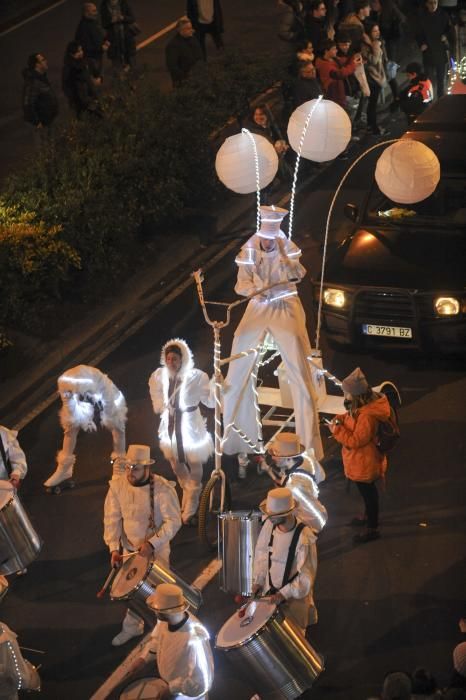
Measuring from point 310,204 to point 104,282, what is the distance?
13.3 feet

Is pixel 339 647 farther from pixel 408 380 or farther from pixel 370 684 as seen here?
pixel 408 380

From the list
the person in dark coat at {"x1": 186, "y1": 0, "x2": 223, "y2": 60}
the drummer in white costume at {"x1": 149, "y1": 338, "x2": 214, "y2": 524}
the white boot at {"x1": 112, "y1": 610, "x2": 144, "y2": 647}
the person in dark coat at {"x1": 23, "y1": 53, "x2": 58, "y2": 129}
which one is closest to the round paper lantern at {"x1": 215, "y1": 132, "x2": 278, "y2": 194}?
the drummer in white costume at {"x1": 149, "y1": 338, "x2": 214, "y2": 524}

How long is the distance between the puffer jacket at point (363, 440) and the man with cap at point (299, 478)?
0.45m

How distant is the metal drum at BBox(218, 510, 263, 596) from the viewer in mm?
10039

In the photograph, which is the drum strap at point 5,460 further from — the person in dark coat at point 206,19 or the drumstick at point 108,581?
the person in dark coat at point 206,19

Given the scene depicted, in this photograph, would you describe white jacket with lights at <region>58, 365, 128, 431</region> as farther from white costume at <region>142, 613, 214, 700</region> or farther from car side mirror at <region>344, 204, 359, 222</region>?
car side mirror at <region>344, 204, 359, 222</region>

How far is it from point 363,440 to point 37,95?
33.6 ft

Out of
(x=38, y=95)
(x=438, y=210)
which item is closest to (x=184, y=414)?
(x=438, y=210)

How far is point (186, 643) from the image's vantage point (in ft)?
28.1

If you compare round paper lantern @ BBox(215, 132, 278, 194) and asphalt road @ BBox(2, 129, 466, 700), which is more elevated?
round paper lantern @ BBox(215, 132, 278, 194)

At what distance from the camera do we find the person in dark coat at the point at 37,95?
18.7 m

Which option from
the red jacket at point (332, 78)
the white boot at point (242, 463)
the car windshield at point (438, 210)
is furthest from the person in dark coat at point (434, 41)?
the white boot at point (242, 463)

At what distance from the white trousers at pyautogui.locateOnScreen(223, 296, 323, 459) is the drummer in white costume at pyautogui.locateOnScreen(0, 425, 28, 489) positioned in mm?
2145

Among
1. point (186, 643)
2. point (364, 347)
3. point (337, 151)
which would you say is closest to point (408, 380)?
point (364, 347)
